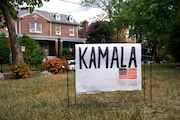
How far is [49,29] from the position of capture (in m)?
36.9

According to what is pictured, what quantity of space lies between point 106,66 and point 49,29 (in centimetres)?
3285

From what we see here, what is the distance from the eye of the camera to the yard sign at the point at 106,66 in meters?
4.84

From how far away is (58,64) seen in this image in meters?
17.7

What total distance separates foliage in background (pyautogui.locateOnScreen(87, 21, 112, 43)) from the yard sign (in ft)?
114

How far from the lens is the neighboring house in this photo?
111 feet

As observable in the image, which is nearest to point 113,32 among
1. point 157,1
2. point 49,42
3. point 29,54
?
point 49,42

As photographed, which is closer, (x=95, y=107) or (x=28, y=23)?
(x=95, y=107)

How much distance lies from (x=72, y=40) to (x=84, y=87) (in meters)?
33.7

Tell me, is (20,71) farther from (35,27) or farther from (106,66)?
(35,27)

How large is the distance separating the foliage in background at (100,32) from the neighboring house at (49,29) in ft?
5.42

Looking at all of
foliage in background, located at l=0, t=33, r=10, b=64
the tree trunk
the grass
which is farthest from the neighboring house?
the grass

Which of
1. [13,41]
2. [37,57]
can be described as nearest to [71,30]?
[37,57]

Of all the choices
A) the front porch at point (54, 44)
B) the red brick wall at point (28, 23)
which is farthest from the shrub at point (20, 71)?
the red brick wall at point (28, 23)

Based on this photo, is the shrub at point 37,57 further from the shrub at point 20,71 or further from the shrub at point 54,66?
the shrub at point 20,71
